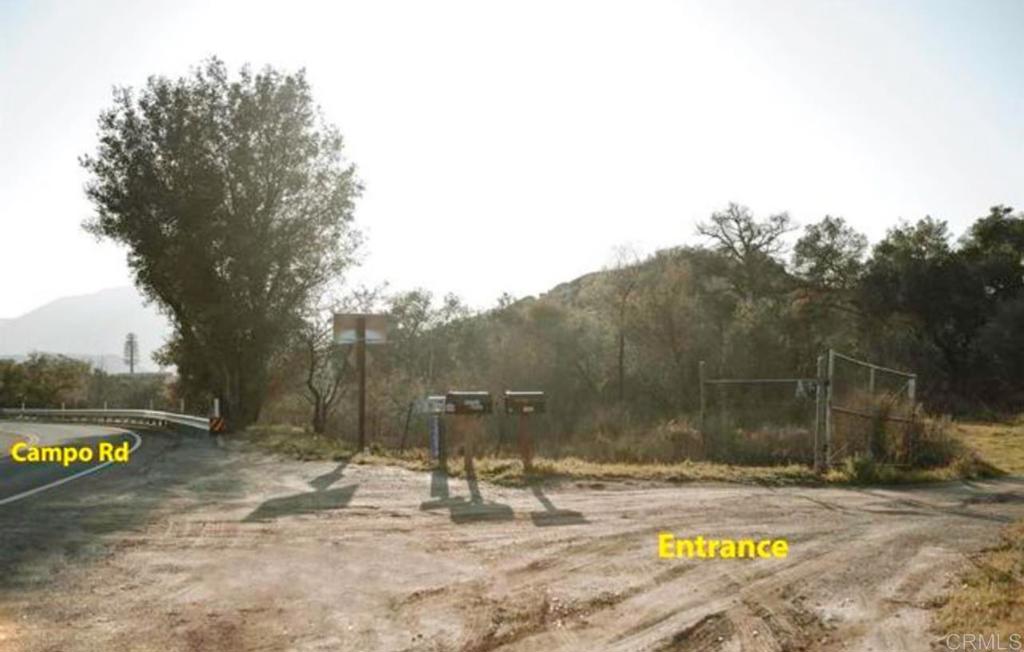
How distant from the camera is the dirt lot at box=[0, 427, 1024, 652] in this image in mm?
6078

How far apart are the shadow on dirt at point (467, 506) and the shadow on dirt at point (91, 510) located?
9.98 ft

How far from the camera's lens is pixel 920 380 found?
45.1 meters

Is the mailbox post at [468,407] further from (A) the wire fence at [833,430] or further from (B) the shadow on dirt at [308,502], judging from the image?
(A) the wire fence at [833,430]

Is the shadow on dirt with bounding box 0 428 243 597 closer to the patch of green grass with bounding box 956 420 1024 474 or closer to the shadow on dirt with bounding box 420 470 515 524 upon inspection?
the shadow on dirt with bounding box 420 470 515 524

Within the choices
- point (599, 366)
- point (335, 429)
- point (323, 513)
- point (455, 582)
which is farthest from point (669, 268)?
point (455, 582)

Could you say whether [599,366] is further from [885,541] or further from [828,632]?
[828,632]

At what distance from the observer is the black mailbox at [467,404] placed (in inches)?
601

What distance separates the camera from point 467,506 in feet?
38.1

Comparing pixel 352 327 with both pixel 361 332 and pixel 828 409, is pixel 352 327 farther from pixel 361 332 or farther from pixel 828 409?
pixel 828 409

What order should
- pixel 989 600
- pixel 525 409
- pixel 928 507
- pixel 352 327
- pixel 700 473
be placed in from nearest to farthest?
pixel 989 600
pixel 928 507
pixel 700 473
pixel 525 409
pixel 352 327

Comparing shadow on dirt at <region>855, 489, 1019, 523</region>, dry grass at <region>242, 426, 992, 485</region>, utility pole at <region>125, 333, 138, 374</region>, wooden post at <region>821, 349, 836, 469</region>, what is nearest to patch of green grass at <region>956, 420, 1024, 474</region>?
dry grass at <region>242, 426, 992, 485</region>

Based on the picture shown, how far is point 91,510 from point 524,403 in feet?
23.7

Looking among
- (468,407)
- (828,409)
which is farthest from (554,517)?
(828,409)

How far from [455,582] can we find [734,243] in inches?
2228
